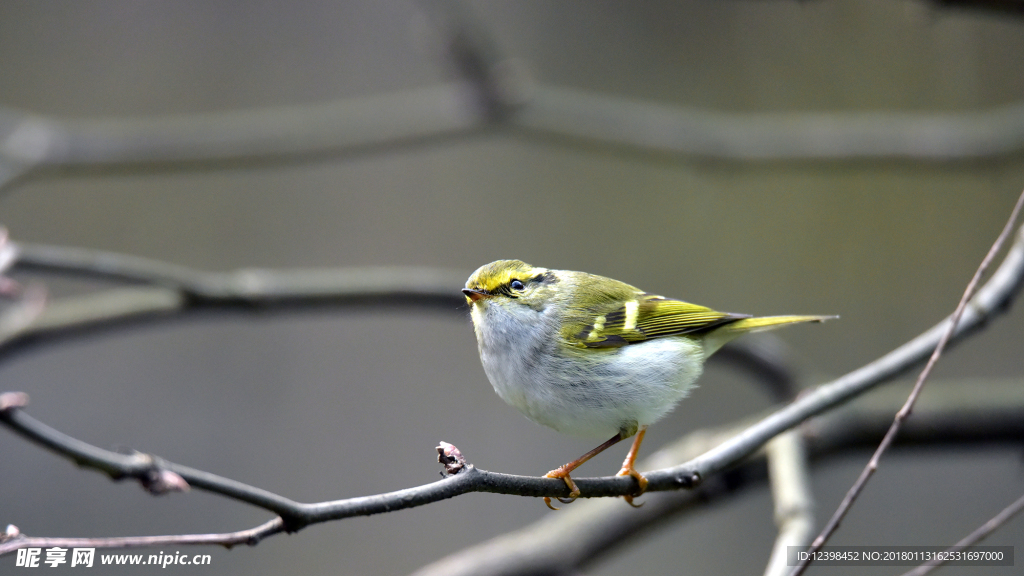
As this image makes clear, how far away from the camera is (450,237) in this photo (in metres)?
3.82

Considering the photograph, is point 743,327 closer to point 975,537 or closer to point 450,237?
point 975,537

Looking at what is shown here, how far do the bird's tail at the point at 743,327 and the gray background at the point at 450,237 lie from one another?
162cm

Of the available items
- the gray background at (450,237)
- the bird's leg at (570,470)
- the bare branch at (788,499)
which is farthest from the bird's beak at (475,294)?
the gray background at (450,237)

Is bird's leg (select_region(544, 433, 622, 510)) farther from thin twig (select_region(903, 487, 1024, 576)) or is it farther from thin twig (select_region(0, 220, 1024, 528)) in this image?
thin twig (select_region(903, 487, 1024, 576))

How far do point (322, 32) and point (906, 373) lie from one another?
3.36 m

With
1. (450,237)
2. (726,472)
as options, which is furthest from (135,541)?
(450,237)

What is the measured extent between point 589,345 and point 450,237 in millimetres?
2356

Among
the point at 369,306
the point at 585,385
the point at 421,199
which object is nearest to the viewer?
the point at 585,385

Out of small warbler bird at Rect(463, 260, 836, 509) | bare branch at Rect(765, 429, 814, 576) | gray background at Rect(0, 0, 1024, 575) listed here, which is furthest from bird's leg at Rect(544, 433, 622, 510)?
gray background at Rect(0, 0, 1024, 575)

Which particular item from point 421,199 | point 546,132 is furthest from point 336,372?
point 546,132

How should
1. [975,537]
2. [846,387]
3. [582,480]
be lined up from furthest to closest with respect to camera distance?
[846,387], [582,480], [975,537]

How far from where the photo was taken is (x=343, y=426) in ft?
11.3

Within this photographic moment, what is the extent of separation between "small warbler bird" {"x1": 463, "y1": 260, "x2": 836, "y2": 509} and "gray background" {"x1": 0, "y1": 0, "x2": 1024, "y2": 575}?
1669mm

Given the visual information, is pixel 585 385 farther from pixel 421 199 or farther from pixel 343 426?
pixel 421 199
